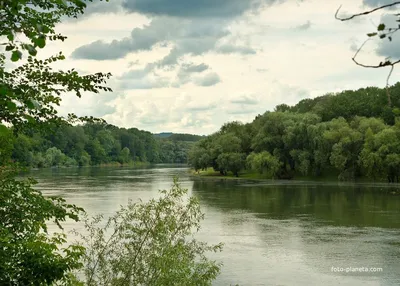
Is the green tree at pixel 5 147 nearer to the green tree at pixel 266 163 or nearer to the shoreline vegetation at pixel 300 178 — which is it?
the shoreline vegetation at pixel 300 178

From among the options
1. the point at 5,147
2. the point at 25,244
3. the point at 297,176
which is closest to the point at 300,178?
the point at 297,176

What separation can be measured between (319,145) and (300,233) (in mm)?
42003

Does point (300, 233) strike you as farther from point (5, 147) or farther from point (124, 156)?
point (124, 156)

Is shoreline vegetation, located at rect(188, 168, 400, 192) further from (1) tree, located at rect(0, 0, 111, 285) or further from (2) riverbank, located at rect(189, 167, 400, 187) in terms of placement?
(1) tree, located at rect(0, 0, 111, 285)

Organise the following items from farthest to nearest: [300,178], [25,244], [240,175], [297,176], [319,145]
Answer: [240,175]
[297,176]
[300,178]
[319,145]
[25,244]

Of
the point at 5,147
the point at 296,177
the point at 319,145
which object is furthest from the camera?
the point at 296,177

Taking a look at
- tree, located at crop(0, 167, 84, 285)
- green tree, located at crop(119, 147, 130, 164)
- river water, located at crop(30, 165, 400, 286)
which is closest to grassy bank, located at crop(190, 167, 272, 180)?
river water, located at crop(30, 165, 400, 286)

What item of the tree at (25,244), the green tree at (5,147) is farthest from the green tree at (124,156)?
the tree at (25,244)

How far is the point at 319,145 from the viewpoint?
235ft

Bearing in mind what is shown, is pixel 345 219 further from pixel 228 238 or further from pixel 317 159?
pixel 317 159

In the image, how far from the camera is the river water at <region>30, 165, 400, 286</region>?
2191 cm

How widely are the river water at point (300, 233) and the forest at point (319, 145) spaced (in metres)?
11.3

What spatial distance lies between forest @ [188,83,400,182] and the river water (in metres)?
11.3

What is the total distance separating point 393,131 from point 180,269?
6075 centimetres
